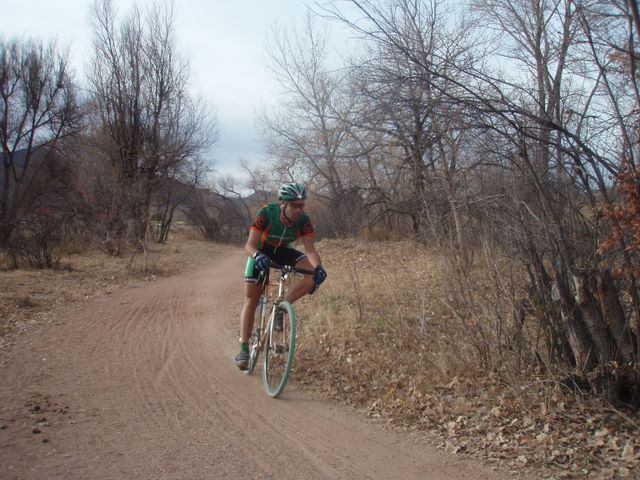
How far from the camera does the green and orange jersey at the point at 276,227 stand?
5.27 meters

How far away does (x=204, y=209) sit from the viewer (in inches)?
1623

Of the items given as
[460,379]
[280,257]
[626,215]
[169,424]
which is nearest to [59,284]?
[280,257]

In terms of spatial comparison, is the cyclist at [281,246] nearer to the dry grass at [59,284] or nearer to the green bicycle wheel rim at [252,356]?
the green bicycle wheel rim at [252,356]

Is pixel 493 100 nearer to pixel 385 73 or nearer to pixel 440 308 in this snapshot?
pixel 385 73

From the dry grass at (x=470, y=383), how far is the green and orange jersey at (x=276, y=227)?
1.46 meters

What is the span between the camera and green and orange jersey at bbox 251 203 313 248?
5270 millimetres

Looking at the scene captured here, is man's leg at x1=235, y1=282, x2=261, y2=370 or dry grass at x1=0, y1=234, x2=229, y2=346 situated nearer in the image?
man's leg at x1=235, y1=282, x2=261, y2=370

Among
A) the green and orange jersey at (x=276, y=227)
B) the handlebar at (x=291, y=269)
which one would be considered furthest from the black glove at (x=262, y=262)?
the green and orange jersey at (x=276, y=227)

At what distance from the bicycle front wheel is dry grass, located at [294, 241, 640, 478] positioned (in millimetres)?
549

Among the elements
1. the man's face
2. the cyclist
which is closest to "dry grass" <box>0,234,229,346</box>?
the cyclist

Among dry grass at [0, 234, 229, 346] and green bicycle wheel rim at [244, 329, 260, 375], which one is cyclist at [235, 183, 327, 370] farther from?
dry grass at [0, 234, 229, 346]

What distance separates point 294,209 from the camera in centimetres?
521

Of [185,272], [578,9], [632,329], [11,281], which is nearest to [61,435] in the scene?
[632,329]

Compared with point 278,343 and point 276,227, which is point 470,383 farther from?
point 276,227
